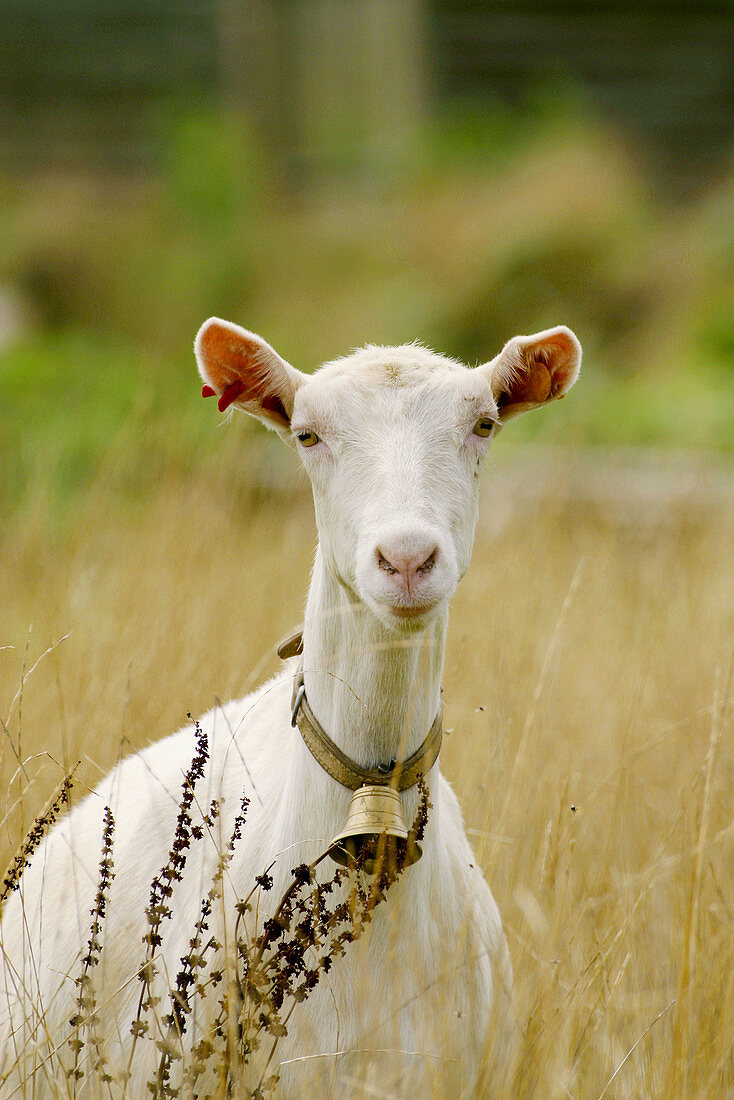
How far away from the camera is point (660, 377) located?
7801 mm

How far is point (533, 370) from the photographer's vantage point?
1.90 meters

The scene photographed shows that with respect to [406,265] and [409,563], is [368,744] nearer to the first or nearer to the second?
[409,563]

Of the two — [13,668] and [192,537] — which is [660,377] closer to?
[192,537]

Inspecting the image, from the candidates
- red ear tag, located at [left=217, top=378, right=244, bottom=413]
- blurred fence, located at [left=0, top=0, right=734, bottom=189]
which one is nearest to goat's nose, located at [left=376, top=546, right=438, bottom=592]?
red ear tag, located at [left=217, top=378, right=244, bottom=413]

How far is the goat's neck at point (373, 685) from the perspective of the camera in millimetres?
1771

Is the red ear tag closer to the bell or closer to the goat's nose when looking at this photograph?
the goat's nose

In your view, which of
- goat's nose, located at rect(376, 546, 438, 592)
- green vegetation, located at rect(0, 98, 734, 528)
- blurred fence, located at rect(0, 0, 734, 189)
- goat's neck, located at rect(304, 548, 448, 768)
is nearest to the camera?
goat's nose, located at rect(376, 546, 438, 592)

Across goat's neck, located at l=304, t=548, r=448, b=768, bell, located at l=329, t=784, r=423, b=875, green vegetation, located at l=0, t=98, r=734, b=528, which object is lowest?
bell, located at l=329, t=784, r=423, b=875

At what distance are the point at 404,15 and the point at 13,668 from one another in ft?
31.8

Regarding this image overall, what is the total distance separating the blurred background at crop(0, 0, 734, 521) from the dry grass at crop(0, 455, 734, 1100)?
7.38 ft

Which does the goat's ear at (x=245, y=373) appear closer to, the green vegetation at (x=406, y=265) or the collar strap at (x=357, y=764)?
the collar strap at (x=357, y=764)

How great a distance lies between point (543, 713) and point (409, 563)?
1.20 meters

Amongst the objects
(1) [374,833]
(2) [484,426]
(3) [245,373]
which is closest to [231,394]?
(3) [245,373]

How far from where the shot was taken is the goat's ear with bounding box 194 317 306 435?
5.86 feet
